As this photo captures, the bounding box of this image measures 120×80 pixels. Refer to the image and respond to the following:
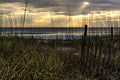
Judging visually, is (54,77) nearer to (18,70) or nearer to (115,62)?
(18,70)

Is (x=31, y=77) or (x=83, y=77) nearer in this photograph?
(x=31, y=77)

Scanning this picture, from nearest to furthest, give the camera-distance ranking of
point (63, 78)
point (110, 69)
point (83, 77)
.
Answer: point (63, 78) < point (83, 77) < point (110, 69)

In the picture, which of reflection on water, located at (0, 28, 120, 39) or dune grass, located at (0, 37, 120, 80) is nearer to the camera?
dune grass, located at (0, 37, 120, 80)

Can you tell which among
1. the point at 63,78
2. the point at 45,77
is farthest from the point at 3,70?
the point at 63,78

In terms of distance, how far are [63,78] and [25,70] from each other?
80 cm

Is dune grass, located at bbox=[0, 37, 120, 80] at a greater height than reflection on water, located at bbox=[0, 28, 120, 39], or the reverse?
reflection on water, located at bbox=[0, 28, 120, 39]

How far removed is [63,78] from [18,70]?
943 mm

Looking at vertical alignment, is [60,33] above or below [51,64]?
above

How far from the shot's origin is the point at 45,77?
5332 mm

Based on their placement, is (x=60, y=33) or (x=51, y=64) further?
(x=60, y=33)

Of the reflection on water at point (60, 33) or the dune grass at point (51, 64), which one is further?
the reflection on water at point (60, 33)

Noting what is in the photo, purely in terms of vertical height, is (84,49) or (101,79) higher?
(84,49)

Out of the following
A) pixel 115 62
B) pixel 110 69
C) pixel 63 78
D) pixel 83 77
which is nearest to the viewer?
pixel 63 78

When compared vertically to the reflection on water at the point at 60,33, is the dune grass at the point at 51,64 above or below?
below
